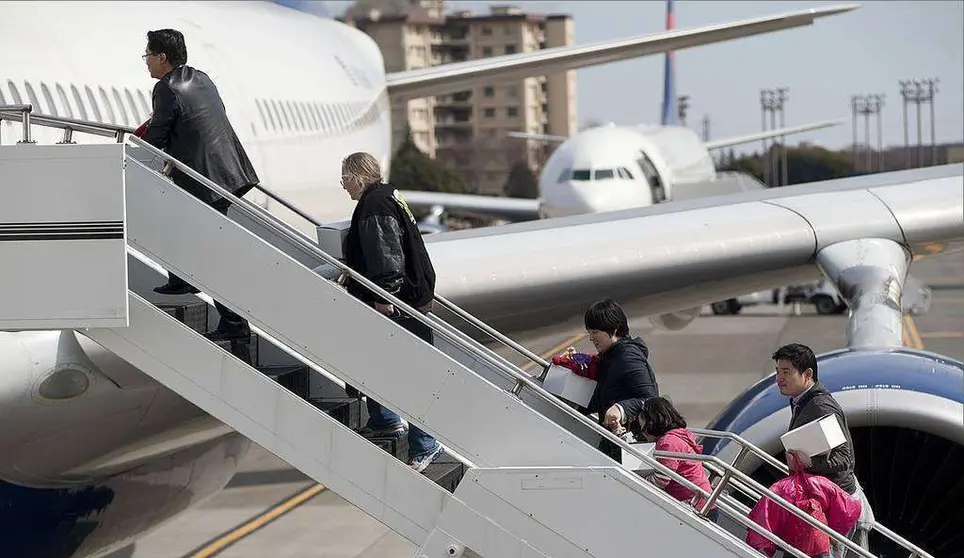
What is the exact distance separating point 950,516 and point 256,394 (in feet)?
12.1

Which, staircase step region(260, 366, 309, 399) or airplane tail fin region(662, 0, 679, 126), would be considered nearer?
staircase step region(260, 366, 309, 399)

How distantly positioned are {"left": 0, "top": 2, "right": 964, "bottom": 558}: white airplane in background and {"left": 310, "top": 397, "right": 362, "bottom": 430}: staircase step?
4.30 feet

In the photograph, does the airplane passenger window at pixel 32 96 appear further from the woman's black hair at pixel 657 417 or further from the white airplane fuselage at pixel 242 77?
the woman's black hair at pixel 657 417

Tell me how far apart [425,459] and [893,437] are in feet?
9.18

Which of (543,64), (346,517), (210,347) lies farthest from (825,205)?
(543,64)

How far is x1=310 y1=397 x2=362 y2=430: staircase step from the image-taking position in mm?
5554

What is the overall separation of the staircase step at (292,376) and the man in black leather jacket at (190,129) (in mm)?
186

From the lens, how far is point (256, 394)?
5.32m

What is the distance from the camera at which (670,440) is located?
5469mm

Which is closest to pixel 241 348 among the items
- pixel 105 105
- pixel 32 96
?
pixel 32 96

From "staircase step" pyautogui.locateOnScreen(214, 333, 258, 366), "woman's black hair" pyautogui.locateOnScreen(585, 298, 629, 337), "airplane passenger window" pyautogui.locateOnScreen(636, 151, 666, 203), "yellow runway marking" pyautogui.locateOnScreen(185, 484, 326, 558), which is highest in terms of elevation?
"woman's black hair" pyautogui.locateOnScreen(585, 298, 629, 337)

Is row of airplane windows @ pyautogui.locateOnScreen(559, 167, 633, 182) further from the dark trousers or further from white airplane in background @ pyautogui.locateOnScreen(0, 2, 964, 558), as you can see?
the dark trousers

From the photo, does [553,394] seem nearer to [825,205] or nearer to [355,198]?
[355,198]

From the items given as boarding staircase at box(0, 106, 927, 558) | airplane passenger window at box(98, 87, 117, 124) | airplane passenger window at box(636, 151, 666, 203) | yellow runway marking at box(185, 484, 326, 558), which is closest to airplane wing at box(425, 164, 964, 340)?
airplane passenger window at box(98, 87, 117, 124)
